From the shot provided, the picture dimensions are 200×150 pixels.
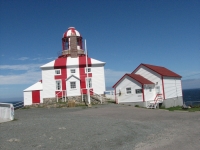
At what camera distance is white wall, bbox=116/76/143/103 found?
86.7 feet

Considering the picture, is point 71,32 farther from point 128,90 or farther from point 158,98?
point 158,98

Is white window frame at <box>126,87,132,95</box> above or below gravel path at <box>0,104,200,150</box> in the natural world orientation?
above

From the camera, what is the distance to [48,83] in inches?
1208

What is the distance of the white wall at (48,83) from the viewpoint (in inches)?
1200

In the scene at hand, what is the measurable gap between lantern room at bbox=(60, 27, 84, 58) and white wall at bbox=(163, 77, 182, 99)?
485 inches

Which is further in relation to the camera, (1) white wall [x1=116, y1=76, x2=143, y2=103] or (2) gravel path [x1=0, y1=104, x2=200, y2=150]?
(1) white wall [x1=116, y1=76, x2=143, y2=103]

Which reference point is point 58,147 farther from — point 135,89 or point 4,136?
point 135,89

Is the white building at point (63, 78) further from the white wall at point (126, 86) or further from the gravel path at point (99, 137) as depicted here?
the gravel path at point (99, 137)

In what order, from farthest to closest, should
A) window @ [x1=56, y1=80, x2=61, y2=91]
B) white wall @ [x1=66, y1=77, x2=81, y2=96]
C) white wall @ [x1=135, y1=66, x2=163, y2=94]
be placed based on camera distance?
window @ [x1=56, y1=80, x2=61, y2=91]
white wall @ [x1=66, y1=77, x2=81, y2=96]
white wall @ [x1=135, y1=66, x2=163, y2=94]

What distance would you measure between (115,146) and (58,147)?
83.8 inches

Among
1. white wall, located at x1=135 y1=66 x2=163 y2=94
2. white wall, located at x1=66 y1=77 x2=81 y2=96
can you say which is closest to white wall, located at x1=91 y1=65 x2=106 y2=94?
white wall, located at x1=66 y1=77 x2=81 y2=96

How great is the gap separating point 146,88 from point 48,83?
12935mm

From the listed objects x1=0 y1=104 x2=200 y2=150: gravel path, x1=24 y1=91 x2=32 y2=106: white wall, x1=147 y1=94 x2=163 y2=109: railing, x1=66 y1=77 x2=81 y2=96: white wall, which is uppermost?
x1=66 y1=77 x2=81 y2=96: white wall

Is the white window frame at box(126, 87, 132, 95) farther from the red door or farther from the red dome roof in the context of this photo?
the red door
